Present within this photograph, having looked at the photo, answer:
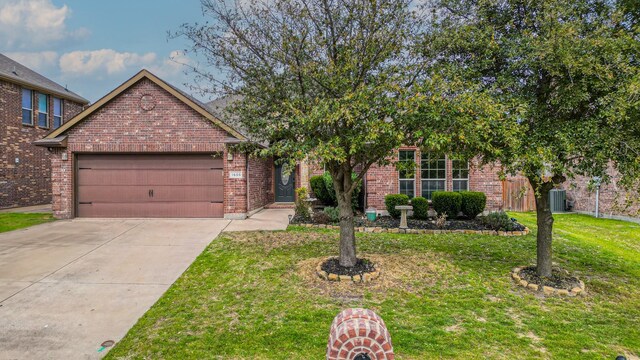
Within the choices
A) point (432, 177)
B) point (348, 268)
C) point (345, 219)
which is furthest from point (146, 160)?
point (432, 177)

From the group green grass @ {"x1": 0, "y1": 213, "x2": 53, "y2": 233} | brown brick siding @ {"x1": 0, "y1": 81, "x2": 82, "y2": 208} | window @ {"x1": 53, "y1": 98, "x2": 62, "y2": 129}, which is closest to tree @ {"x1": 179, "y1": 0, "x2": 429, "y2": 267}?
green grass @ {"x1": 0, "y1": 213, "x2": 53, "y2": 233}

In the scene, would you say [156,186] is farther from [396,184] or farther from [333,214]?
[396,184]

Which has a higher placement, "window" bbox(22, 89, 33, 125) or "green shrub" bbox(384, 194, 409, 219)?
"window" bbox(22, 89, 33, 125)

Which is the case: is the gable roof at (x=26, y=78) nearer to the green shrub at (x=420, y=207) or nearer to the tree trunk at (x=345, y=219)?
the tree trunk at (x=345, y=219)

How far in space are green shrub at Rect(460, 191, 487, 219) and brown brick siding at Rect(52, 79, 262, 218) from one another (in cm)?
747

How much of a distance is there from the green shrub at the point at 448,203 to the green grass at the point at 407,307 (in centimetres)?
324

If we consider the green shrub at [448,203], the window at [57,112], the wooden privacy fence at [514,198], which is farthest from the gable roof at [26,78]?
the wooden privacy fence at [514,198]

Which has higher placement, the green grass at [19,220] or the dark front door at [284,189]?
the dark front door at [284,189]

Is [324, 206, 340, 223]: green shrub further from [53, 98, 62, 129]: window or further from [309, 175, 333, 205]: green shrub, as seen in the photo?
[53, 98, 62, 129]: window

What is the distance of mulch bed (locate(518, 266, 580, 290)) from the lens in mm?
5391

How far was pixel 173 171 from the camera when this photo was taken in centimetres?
1145

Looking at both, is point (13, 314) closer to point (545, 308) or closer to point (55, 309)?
point (55, 309)

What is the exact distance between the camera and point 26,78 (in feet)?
51.9

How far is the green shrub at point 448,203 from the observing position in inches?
432
